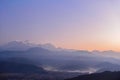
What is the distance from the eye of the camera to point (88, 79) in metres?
138

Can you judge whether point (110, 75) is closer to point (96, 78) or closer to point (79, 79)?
point (96, 78)

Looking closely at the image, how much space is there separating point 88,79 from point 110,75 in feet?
44.1

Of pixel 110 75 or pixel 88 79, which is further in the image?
pixel 88 79

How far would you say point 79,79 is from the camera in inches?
5541

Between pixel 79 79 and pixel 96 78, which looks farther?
pixel 79 79

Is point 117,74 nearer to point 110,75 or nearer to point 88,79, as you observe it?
point 110,75

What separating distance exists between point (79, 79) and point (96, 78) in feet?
35.2

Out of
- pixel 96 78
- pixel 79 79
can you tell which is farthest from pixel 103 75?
pixel 79 79

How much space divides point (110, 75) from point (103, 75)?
5.86 meters

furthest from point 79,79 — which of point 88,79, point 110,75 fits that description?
point 110,75

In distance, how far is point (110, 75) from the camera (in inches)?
4995

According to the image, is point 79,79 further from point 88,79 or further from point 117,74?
point 117,74

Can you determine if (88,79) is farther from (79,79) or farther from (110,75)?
(110,75)

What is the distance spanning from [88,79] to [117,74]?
16701 millimetres
